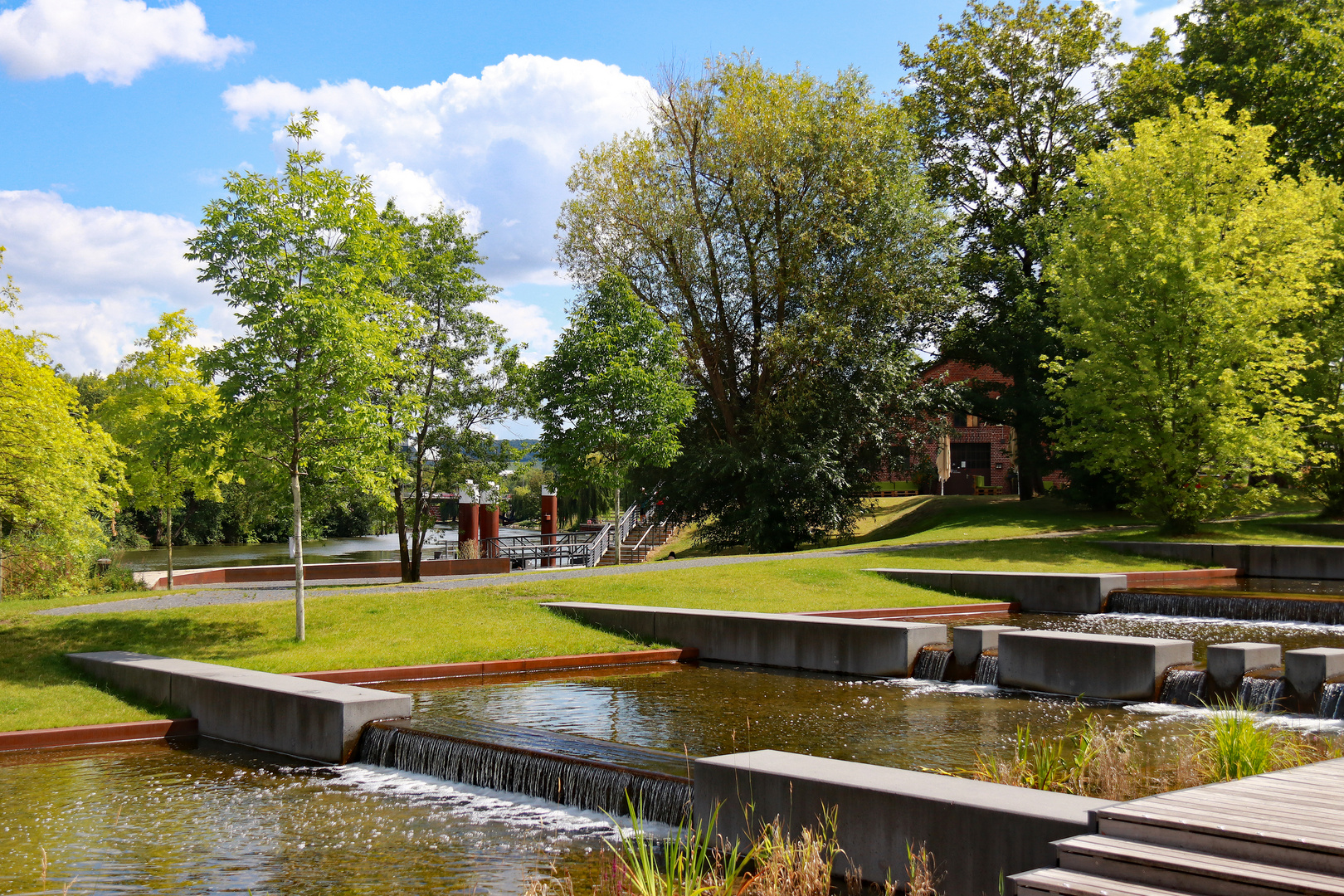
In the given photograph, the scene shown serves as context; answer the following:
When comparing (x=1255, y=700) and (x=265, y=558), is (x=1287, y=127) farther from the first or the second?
(x=265, y=558)

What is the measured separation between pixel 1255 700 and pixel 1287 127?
32.5m

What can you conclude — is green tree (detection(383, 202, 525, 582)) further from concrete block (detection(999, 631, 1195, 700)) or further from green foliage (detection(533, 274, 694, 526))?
concrete block (detection(999, 631, 1195, 700))

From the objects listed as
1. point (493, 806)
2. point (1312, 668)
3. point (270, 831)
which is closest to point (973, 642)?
point (1312, 668)

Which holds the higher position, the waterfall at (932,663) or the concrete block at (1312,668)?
the concrete block at (1312,668)

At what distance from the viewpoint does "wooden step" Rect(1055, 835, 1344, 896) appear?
174 inches

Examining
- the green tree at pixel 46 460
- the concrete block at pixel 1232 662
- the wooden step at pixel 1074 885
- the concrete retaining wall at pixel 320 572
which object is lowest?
the concrete retaining wall at pixel 320 572

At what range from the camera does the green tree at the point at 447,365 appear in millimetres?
23766

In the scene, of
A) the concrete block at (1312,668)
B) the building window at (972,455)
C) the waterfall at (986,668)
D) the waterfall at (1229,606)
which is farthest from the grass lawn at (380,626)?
the building window at (972,455)

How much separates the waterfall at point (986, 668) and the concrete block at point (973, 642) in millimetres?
78

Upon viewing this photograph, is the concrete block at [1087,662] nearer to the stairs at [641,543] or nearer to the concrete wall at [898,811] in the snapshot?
the concrete wall at [898,811]

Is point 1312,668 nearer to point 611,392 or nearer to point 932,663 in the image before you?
point 932,663

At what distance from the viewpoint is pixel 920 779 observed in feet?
21.0

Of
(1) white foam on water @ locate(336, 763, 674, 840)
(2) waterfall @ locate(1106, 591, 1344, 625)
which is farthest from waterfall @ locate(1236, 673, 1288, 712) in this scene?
(1) white foam on water @ locate(336, 763, 674, 840)

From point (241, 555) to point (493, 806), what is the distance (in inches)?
1993
